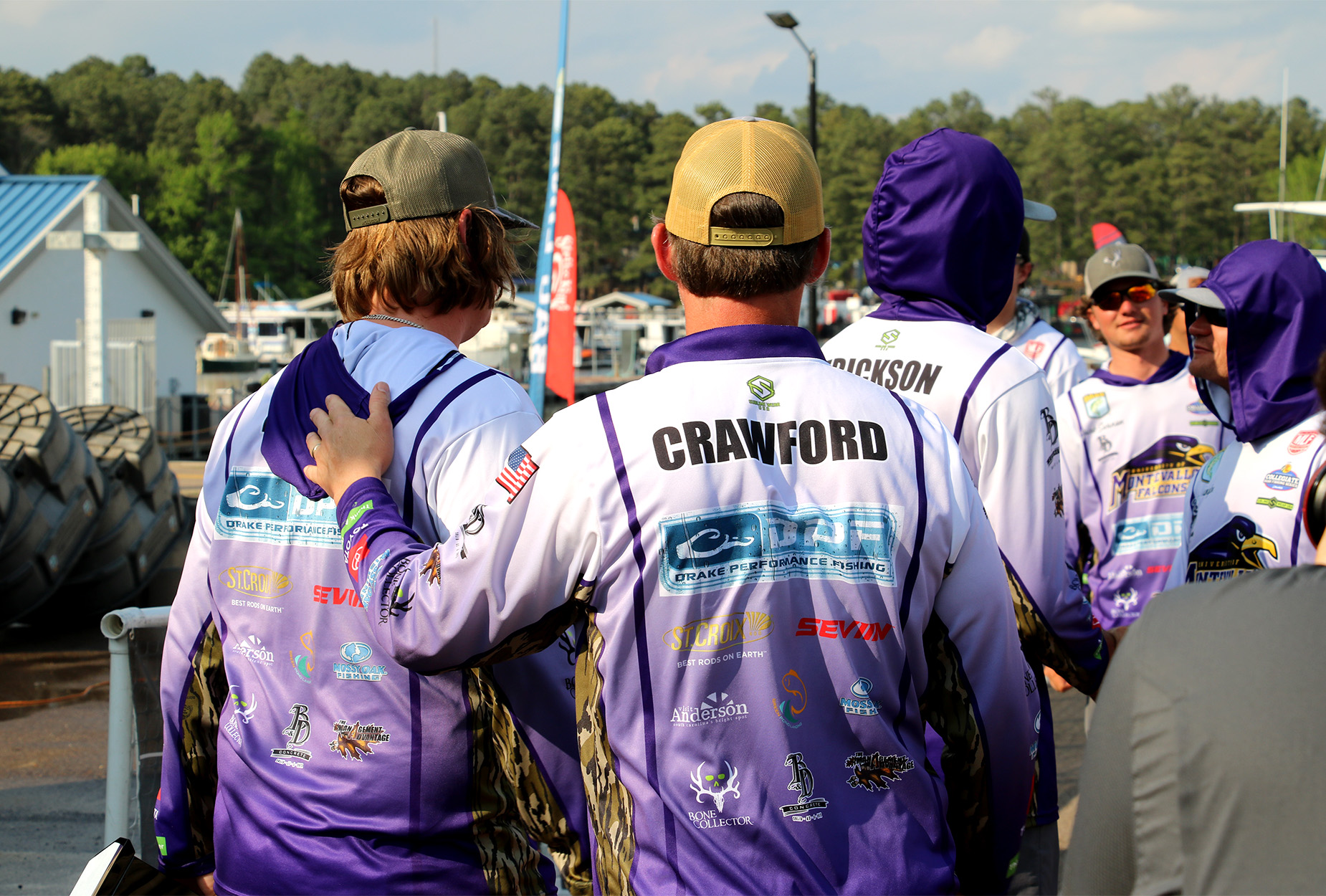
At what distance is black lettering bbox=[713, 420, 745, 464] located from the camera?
160 centimetres

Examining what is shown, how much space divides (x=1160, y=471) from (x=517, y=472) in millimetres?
3409

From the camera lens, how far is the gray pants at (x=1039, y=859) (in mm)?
2365

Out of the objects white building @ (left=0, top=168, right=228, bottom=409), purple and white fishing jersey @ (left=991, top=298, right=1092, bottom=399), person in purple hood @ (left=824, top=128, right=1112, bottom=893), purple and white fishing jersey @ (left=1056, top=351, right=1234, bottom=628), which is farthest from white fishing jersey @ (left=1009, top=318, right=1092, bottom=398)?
white building @ (left=0, top=168, right=228, bottom=409)

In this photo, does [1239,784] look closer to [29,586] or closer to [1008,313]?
[1008,313]

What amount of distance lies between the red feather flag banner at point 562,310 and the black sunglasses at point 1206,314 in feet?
32.8

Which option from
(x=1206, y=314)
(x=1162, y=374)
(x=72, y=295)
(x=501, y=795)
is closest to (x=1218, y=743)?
(x=501, y=795)

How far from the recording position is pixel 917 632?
5.49ft

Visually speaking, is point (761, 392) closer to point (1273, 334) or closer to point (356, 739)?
point (356, 739)

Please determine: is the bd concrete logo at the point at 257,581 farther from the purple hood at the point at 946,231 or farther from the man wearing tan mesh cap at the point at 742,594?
the purple hood at the point at 946,231

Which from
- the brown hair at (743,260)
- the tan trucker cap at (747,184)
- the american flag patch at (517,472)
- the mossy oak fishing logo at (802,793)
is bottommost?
the mossy oak fishing logo at (802,793)

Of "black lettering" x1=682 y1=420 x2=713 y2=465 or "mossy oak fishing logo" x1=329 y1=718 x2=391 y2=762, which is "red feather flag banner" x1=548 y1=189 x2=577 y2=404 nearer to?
"mossy oak fishing logo" x1=329 y1=718 x2=391 y2=762

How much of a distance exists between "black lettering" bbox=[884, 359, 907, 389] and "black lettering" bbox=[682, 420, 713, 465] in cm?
108

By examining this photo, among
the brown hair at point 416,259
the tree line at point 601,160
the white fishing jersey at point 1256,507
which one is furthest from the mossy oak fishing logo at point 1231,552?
the tree line at point 601,160

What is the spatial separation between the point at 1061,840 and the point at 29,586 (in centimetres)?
727
